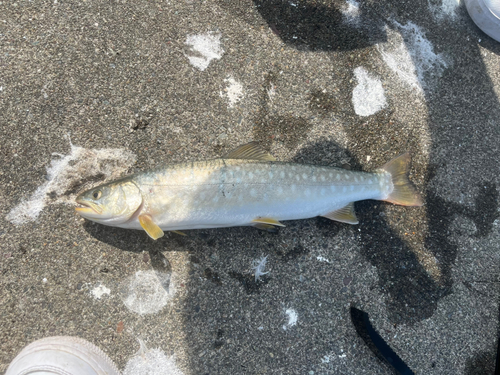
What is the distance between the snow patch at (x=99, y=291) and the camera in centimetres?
286

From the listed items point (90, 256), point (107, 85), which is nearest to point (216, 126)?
point (107, 85)

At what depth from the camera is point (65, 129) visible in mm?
3020

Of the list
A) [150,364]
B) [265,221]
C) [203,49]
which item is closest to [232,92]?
[203,49]

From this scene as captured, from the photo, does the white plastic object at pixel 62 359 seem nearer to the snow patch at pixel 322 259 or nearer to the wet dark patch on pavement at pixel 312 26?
the snow patch at pixel 322 259

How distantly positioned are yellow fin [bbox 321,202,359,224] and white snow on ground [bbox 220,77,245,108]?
1.71 meters

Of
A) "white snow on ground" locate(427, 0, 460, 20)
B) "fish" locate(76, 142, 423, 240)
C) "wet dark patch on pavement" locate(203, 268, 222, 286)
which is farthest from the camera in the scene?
"white snow on ground" locate(427, 0, 460, 20)

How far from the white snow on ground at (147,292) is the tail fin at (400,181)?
2.65 m

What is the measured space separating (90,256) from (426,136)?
165 inches

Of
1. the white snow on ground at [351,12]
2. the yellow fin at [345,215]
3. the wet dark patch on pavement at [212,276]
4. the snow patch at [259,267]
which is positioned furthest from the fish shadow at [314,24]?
the wet dark patch on pavement at [212,276]

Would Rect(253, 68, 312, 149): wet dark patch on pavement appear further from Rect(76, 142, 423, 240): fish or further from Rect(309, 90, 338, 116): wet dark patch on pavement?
Rect(76, 142, 423, 240): fish

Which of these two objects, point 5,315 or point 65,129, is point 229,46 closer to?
point 65,129

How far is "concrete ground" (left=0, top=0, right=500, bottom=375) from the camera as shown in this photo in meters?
2.87

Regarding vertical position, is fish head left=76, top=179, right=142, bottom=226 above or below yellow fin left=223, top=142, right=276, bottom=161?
below

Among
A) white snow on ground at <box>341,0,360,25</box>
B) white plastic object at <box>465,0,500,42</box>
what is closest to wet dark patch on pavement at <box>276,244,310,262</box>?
white snow on ground at <box>341,0,360,25</box>
